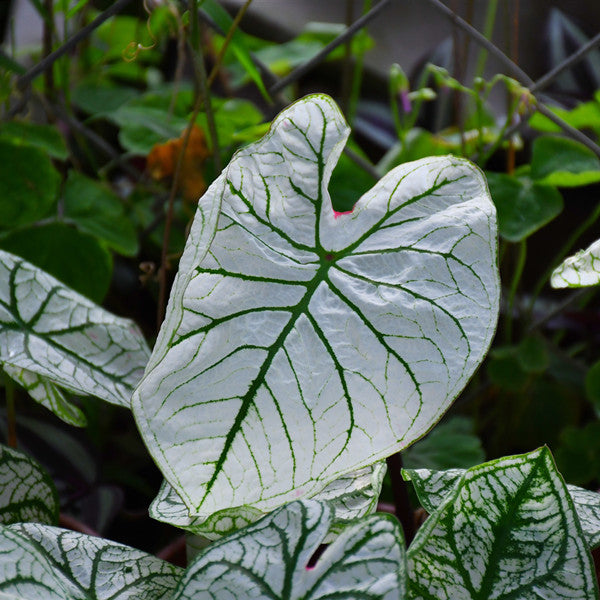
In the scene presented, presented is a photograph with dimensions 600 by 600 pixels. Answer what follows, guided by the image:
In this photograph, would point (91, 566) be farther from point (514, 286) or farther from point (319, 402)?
point (514, 286)

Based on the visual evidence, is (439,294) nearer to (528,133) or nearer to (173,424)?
(173,424)

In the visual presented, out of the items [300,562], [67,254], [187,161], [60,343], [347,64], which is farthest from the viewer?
[347,64]

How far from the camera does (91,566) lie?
0.52m

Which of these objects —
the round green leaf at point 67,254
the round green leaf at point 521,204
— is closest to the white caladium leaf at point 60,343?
the round green leaf at point 67,254

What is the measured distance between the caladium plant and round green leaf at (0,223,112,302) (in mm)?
359

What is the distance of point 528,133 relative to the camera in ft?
4.80

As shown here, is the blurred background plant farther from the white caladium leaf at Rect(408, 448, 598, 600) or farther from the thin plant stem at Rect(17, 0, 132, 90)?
the white caladium leaf at Rect(408, 448, 598, 600)

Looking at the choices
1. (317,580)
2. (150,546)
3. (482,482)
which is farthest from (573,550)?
(150,546)

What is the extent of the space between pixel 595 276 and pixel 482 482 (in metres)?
0.16

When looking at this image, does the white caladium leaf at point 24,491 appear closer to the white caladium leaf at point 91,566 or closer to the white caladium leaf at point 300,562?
the white caladium leaf at point 91,566

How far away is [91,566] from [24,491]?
0.15 metres

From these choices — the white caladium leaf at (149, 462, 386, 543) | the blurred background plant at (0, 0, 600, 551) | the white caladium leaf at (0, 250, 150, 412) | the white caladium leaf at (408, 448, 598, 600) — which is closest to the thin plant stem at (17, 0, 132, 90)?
the blurred background plant at (0, 0, 600, 551)

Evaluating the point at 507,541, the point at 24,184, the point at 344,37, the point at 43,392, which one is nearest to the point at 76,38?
the point at 24,184

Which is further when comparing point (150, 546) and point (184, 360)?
point (150, 546)
